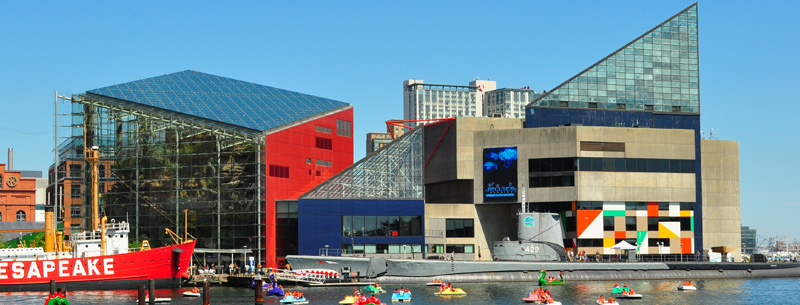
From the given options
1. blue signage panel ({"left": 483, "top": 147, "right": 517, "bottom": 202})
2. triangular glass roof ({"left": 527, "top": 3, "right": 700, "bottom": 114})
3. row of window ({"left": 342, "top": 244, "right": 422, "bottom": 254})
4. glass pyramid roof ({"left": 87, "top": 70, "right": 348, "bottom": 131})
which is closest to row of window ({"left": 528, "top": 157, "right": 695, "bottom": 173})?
blue signage panel ({"left": 483, "top": 147, "right": 517, "bottom": 202})

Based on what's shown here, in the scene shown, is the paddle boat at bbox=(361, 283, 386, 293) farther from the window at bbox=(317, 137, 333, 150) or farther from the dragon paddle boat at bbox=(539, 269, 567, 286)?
the window at bbox=(317, 137, 333, 150)

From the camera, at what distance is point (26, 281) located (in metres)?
84.5

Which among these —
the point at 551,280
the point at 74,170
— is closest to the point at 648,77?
the point at 551,280

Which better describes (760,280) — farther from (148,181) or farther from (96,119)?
(96,119)

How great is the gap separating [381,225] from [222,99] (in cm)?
2523

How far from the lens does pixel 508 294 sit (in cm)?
8288

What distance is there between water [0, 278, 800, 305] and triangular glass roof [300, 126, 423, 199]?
71.1ft

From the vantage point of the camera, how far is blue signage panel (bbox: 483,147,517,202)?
388 ft

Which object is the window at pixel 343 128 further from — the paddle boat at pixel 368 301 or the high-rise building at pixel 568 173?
the paddle boat at pixel 368 301

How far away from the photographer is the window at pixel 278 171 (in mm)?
113688

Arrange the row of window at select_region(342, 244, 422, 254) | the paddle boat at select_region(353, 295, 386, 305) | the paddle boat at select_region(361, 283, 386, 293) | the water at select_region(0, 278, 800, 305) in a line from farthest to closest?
the row of window at select_region(342, 244, 422, 254)
the paddle boat at select_region(361, 283, 386, 293)
the water at select_region(0, 278, 800, 305)
the paddle boat at select_region(353, 295, 386, 305)

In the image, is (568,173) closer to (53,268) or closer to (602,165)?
(602,165)

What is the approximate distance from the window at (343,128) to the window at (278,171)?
12119 mm

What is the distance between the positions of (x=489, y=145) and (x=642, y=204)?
63.2 feet
